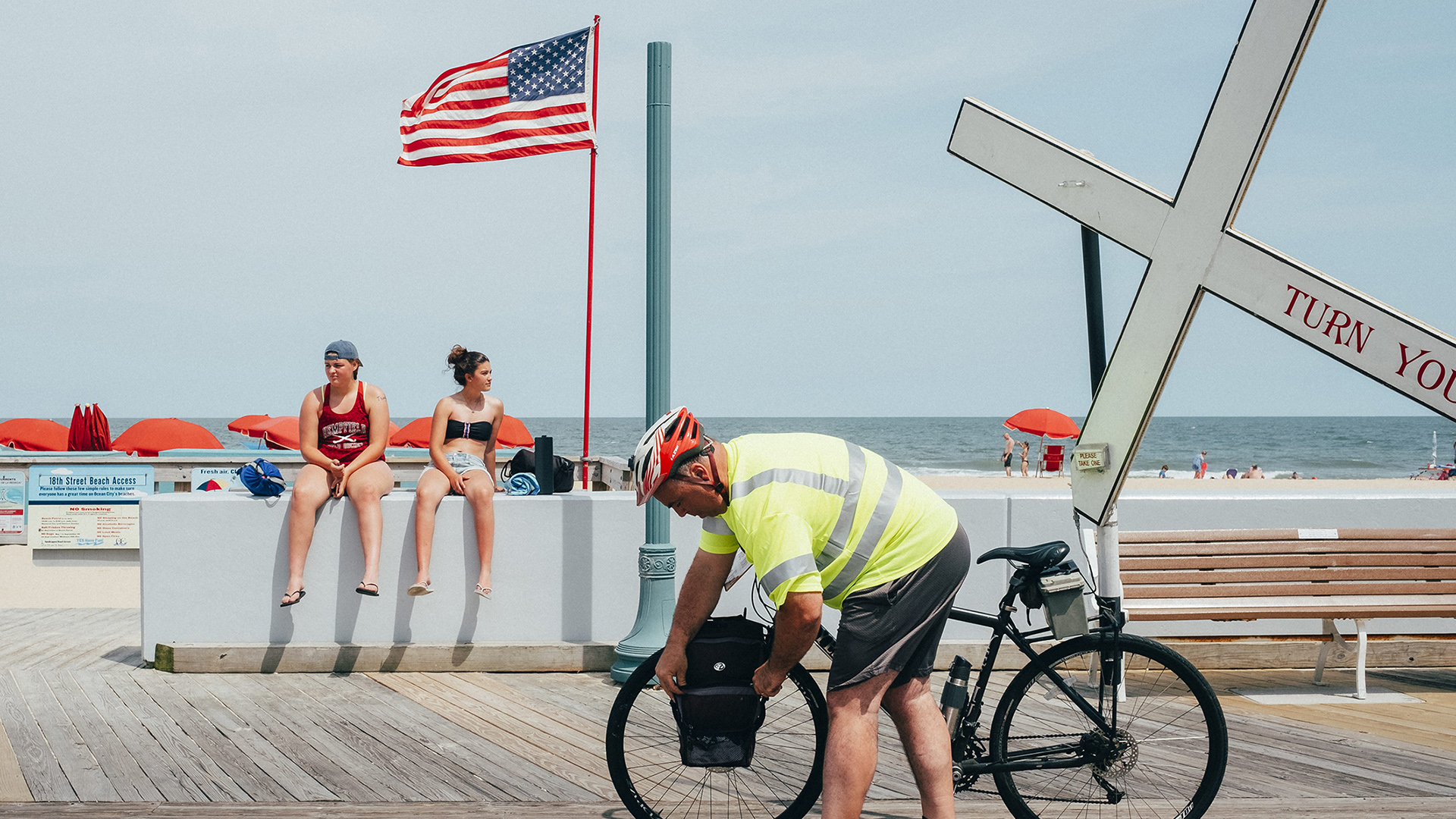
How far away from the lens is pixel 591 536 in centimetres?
627

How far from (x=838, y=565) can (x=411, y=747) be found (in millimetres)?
2588

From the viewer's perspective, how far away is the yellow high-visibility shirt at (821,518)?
2.82 metres

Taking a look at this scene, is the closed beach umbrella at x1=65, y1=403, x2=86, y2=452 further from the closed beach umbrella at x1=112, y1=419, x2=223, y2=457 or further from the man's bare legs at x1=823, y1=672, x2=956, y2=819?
the man's bare legs at x1=823, y1=672, x2=956, y2=819

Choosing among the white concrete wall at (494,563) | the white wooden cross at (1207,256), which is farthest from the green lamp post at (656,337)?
the white wooden cross at (1207,256)

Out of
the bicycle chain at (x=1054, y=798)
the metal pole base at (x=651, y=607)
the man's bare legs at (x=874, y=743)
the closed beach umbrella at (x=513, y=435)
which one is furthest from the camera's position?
the closed beach umbrella at (x=513, y=435)

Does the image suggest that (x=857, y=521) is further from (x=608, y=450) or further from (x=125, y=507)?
(x=608, y=450)

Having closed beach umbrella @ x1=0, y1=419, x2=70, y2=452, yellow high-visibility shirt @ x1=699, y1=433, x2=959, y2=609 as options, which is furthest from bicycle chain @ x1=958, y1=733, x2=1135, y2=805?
closed beach umbrella @ x1=0, y1=419, x2=70, y2=452

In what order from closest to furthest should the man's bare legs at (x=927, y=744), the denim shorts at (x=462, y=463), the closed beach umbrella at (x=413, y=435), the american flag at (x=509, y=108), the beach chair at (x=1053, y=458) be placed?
1. the man's bare legs at (x=927, y=744)
2. the denim shorts at (x=462, y=463)
3. the american flag at (x=509, y=108)
4. the closed beach umbrella at (x=413, y=435)
5. the beach chair at (x=1053, y=458)

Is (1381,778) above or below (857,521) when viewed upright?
below

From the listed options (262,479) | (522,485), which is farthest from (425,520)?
(262,479)

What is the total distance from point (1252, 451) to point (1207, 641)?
68.7 metres

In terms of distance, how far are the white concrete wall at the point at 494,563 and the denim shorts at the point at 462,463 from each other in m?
0.23

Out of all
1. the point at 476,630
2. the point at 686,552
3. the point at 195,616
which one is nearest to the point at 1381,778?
the point at 686,552

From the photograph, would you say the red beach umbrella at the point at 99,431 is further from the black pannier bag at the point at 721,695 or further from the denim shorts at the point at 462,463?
the black pannier bag at the point at 721,695
